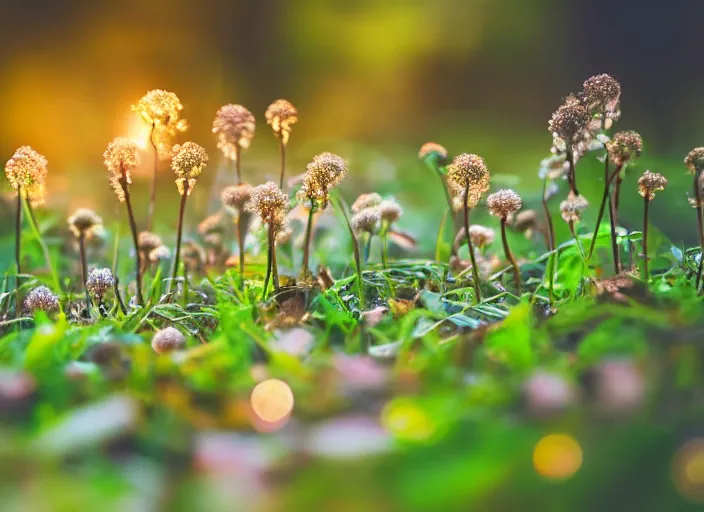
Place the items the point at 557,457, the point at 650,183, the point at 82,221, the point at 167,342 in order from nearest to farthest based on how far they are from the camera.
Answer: the point at 557,457 < the point at 167,342 < the point at 650,183 < the point at 82,221

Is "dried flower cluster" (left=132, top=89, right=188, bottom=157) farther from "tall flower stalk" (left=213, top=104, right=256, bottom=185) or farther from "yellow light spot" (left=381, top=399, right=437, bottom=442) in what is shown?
"yellow light spot" (left=381, top=399, right=437, bottom=442)

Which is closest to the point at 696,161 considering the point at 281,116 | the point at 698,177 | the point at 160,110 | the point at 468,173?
the point at 698,177

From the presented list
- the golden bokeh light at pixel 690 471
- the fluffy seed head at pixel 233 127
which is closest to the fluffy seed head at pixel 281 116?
the fluffy seed head at pixel 233 127

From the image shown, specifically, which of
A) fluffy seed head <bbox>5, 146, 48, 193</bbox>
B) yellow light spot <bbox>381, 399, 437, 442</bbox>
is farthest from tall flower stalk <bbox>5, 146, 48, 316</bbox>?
yellow light spot <bbox>381, 399, 437, 442</bbox>

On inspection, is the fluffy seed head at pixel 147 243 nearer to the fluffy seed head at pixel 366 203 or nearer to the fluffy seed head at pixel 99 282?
the fluffy seed head at pixel 99 282

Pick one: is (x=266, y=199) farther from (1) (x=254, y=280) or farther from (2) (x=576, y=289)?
(2) (x=576, y=289)

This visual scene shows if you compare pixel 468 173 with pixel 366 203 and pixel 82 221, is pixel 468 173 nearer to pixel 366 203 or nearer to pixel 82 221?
pixel 366 203
